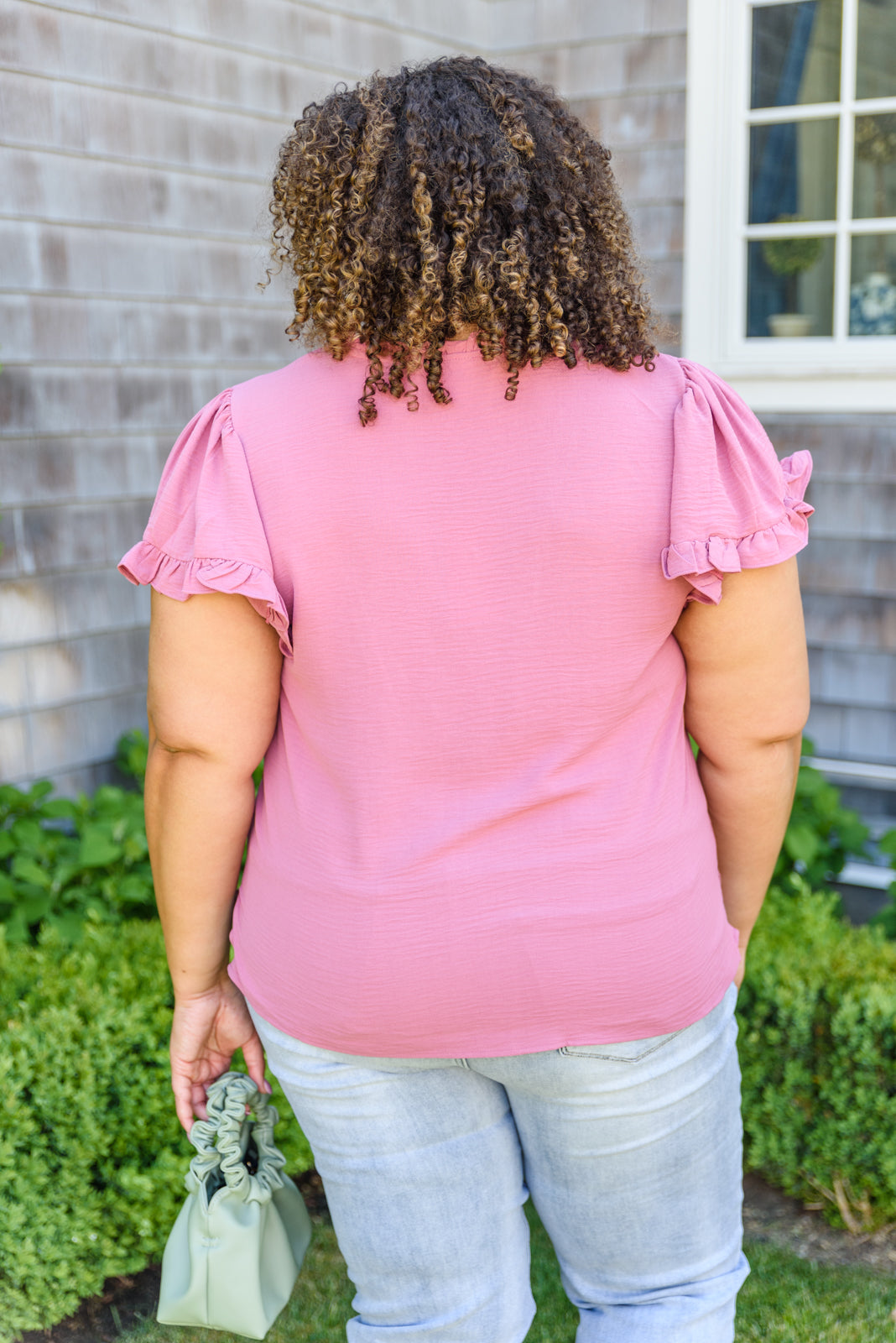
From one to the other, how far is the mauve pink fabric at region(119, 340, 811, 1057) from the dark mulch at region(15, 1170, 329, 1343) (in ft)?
5.13

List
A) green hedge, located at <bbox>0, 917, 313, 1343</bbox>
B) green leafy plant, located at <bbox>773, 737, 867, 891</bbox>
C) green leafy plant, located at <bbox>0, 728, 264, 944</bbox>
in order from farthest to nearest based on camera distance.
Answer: green leafy plant, located at <bbox>773, 737, 867, 891</bbox>
green leafy plant, located at <bbox>0, 728, 264, 944</bbox>
green hedge, located at <bbox>0, 917, 313, 1343</bbox>

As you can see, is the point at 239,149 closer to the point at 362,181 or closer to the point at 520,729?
the point at 362,181

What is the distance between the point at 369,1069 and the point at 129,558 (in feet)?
1.90

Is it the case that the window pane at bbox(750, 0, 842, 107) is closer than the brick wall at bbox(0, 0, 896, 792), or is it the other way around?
the brick wall at bbox(0, 0, 896, 792)

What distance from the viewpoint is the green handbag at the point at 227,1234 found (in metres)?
1.54

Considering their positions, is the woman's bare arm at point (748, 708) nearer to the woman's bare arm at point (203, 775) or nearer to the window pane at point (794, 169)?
the woman's bare arm at point (203, 775)

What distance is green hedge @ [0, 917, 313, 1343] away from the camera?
217 centimetres

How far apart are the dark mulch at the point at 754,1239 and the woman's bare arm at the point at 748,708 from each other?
1.52 meters

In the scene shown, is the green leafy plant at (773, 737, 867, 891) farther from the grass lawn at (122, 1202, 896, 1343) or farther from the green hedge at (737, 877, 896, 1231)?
the grass lawn at (122, 1202, 896, 1343)

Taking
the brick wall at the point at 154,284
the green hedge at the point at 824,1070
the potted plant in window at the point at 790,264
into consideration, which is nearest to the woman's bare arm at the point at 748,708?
the green hedge at the point at 824,1070

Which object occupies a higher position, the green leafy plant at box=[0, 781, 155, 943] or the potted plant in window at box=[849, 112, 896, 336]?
the potted plant in window at box=[849, 112, 896, 336]

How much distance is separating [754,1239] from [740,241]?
296 cm

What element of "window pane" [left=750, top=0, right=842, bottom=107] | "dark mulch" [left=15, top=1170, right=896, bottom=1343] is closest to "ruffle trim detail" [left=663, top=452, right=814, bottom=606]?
"dark mulch" [left=15, top=1170, right=896, bottom=1343]

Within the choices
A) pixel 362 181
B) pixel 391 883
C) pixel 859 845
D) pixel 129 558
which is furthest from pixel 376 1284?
pixel 859 845
